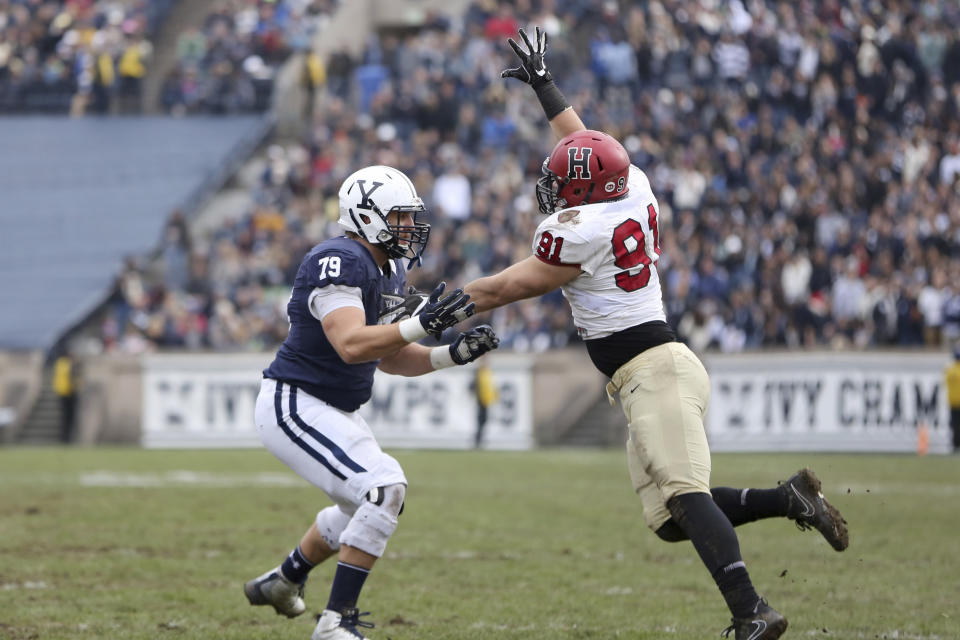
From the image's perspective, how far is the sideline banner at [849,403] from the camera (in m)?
17.6

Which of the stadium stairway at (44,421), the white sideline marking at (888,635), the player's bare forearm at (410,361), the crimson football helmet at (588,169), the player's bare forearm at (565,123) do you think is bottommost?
the stadium stairway at (44,421)

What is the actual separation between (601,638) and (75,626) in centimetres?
233

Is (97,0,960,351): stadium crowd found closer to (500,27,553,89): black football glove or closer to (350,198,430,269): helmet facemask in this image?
(500,27,553,89): black football glove

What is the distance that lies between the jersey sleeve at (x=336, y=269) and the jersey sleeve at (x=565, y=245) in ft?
2.47

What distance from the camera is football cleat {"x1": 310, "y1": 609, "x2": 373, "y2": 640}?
560cm

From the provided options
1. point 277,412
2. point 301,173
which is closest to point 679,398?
point 277,412

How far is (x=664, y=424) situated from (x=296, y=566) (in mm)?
1815

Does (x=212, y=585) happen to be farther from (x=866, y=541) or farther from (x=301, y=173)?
(x=301, y=173)

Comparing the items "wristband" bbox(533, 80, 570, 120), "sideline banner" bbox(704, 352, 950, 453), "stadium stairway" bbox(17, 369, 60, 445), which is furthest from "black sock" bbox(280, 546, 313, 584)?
"stadium stairway" bbox(17, 369, 60, 445)

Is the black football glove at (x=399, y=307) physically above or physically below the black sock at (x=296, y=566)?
above

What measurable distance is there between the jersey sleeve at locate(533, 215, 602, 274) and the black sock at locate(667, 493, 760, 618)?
1021 millimetres

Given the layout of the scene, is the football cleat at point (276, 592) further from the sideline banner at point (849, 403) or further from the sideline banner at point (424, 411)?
the sideline banner at point (424, 411)

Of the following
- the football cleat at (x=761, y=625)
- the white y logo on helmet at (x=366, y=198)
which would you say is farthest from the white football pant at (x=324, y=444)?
the football cleat at (x=761, y=625)

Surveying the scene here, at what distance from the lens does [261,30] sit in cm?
2761
